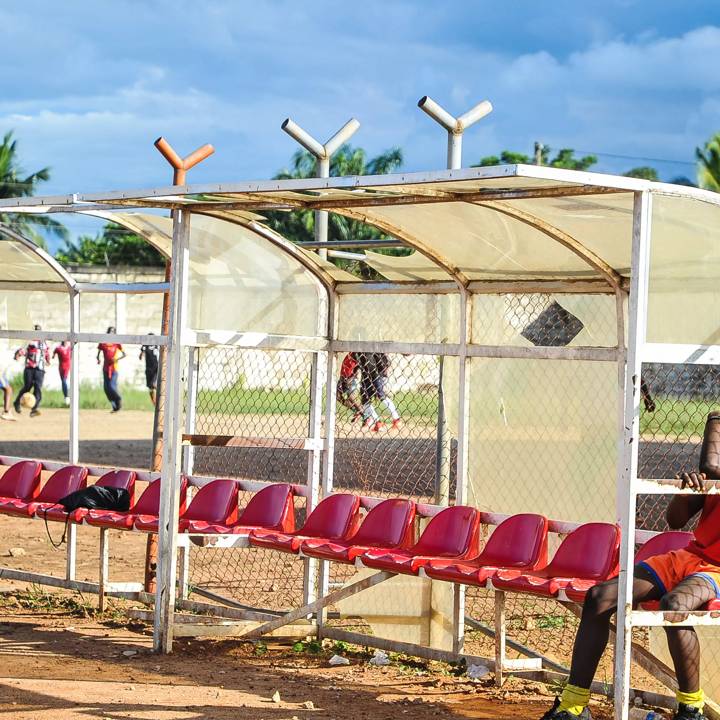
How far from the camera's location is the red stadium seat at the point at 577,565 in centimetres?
656

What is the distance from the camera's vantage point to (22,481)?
10.2 meters

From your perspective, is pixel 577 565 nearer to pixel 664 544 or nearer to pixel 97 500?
pixel 664 544

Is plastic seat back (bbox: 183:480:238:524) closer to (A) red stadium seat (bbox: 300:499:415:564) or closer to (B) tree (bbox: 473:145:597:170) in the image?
(A) red stadium seat (bbox: 300:499:415:564)

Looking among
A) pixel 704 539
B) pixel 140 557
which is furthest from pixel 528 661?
pixel 140 557

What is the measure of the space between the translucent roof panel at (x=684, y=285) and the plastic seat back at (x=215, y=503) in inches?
137

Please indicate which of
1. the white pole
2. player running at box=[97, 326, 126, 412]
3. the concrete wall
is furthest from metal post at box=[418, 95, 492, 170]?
the concrete wall

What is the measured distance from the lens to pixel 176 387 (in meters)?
7.84

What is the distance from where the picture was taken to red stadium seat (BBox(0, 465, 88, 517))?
9.69 metres

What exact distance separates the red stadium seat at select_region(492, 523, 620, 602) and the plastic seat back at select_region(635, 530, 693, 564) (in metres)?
0.17

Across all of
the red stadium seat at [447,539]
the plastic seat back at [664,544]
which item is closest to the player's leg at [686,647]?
the plastic seat back at [664,544]

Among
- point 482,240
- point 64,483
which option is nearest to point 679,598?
point 482,240

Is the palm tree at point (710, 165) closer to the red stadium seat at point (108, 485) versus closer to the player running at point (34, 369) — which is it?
the player running at point (34, 369)

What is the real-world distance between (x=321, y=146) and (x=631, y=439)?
15.1ft

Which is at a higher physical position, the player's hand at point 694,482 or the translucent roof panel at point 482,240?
the translucent roof panel at point 482,240
